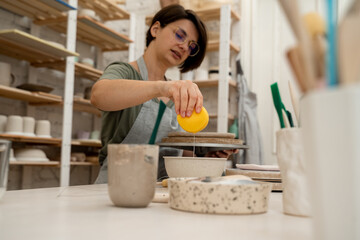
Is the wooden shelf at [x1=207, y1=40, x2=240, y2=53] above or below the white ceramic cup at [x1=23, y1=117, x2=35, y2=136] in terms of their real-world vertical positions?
above

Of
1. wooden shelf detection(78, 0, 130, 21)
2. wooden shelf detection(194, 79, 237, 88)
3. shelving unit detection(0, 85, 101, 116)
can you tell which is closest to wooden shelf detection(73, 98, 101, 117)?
shelving unit detection(0, 85, 101, 116)

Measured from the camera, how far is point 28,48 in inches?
114

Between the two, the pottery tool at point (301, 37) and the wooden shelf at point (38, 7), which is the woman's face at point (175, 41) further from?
the pottery tool at point (301, 37)

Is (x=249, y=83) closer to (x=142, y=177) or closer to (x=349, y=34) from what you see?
(x=142, y=177)

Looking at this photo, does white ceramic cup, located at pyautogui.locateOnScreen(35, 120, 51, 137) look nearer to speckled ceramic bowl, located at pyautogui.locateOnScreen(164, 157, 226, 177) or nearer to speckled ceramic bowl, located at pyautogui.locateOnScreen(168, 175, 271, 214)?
speckled ceramic bowl, located at pyautogui.locateOnScreen(164, 157, 226, 177)

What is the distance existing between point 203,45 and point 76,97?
5.33ft

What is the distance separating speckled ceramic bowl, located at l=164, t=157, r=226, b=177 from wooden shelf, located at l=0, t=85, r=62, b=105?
2.07 metres

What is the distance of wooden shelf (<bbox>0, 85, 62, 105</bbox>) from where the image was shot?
267cm

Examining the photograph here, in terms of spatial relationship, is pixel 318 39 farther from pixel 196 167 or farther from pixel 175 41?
pixel 175 41

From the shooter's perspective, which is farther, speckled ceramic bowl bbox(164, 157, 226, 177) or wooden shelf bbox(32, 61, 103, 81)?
wooden shelf bbox(32, 61, 103, 81)

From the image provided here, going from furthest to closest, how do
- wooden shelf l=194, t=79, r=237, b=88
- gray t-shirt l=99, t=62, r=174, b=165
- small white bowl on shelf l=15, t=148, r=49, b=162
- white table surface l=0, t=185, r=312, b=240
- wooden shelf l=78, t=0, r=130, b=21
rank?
1. wooden shelf l=194, t=79, r=237, b=88
2. wooden shelf l=78, t=0, r=130, b=21
3. small white bowl on shelf l=15, t=148, r=49, b=162
4. gray t-shirt l=99, t=62, r=174, b=165
5. white table surface l=0, t=185, r=312, b=240

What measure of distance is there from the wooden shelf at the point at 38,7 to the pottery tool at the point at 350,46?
294cm

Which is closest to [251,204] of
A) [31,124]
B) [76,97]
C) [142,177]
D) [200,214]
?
[200,214]

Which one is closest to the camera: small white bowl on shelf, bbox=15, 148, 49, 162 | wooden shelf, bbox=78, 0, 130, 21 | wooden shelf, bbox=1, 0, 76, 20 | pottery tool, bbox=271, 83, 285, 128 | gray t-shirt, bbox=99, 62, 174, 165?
pottery tool, bbox=271, 83, 285, 128
